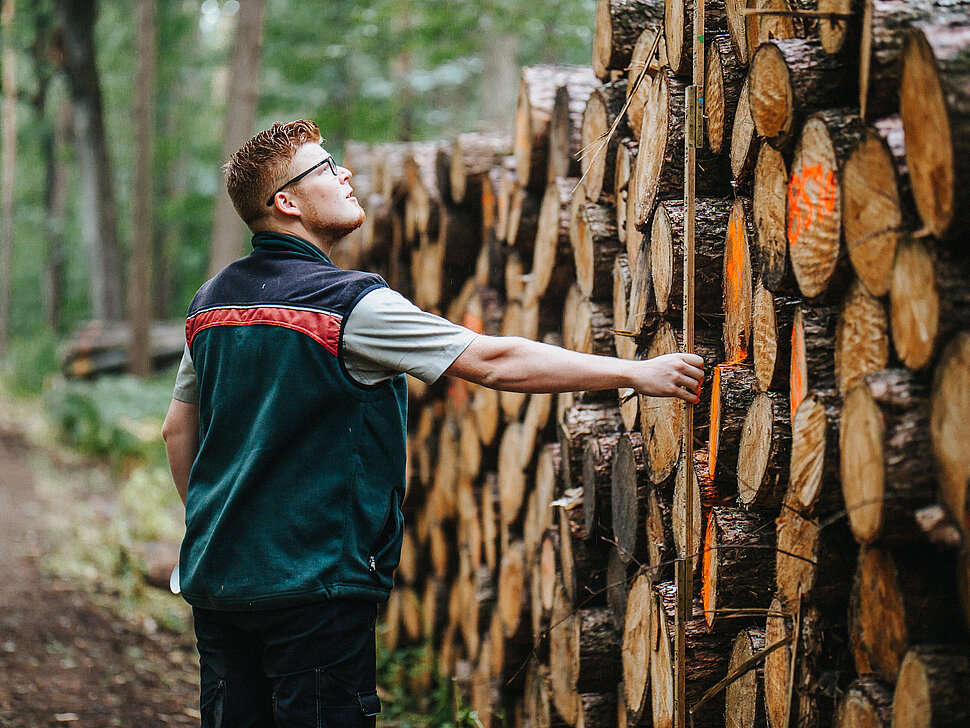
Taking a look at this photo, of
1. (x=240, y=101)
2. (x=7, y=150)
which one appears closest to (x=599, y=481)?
(x=240, y=101)

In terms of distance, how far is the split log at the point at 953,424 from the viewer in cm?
124

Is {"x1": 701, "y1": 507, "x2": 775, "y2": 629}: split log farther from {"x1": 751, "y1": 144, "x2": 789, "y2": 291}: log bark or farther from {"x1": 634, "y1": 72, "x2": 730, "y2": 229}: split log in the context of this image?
{"x1": 634, "y1": 72, "x2": 730, "y2": 229}: split log

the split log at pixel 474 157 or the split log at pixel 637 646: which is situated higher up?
the split log at pixel 474 157

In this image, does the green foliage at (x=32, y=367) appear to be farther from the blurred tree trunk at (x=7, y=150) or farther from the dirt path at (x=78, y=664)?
the dirt path at (x=78, y=664)

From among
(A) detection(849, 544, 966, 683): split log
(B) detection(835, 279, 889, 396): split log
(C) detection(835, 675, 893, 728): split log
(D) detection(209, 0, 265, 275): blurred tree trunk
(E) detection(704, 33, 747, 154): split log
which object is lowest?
(C) detection(835, 675, 893, 728): split log

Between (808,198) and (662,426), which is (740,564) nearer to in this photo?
(662,426)

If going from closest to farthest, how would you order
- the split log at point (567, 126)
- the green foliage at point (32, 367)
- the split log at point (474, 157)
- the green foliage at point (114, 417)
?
1. the split log at point (567, 126)
2. the split log at point (474, 157)
3. the green foliage at point (114, 417)
4. the green foliage at point (32, 367)

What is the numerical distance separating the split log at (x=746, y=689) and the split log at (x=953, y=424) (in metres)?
0.73

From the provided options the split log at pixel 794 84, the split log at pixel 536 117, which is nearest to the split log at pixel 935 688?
the split log at pixel 794 84

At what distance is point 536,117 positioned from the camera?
10.6 feet

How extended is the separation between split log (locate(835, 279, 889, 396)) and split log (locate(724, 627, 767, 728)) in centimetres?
65

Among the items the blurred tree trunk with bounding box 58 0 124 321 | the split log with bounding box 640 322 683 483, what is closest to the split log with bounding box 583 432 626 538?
the split log with bounding box 640 322 683 483

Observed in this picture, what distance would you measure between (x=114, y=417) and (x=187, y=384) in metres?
7.24

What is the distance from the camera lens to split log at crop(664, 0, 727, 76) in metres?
2.15
